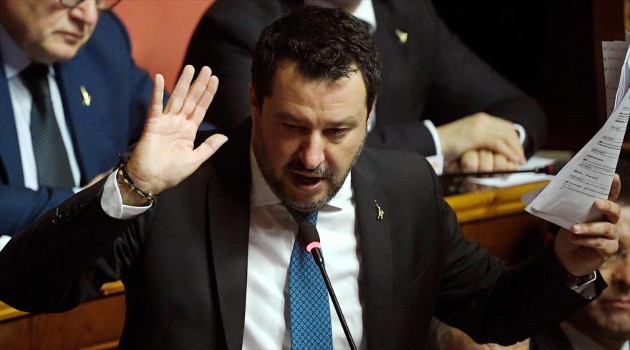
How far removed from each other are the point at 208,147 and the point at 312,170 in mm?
181

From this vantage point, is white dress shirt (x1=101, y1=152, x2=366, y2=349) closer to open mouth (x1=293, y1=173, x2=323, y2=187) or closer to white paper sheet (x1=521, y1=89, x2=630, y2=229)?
open mouth (x1=293, y1=173, x2=323, y2=187)

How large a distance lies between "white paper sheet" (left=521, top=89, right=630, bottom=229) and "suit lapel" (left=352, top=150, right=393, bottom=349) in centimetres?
28

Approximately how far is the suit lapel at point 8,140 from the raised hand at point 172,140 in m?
0.66

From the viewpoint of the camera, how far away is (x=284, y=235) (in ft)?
5.48

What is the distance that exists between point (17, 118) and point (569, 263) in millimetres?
1226

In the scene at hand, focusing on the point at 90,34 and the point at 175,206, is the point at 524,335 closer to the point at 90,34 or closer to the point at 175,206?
the point at 175,206

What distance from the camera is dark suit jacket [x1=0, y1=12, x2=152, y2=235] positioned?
2.08 m

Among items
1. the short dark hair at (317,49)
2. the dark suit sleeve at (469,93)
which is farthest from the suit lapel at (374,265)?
the dark suit sleeve at (469,93)

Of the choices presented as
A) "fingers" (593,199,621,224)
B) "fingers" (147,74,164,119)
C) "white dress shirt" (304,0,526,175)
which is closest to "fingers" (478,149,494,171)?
"white dress shirt" (304,0,526,175)

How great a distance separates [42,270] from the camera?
140 centimetres

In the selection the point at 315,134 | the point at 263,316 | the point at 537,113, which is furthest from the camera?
the point at 537,113

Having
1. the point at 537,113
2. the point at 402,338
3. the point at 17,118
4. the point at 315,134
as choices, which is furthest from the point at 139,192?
the point at 537,113

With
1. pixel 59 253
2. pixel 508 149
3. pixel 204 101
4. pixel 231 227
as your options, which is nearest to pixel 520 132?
pixel 508 149

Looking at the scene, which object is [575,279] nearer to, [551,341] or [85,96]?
[551,341]
